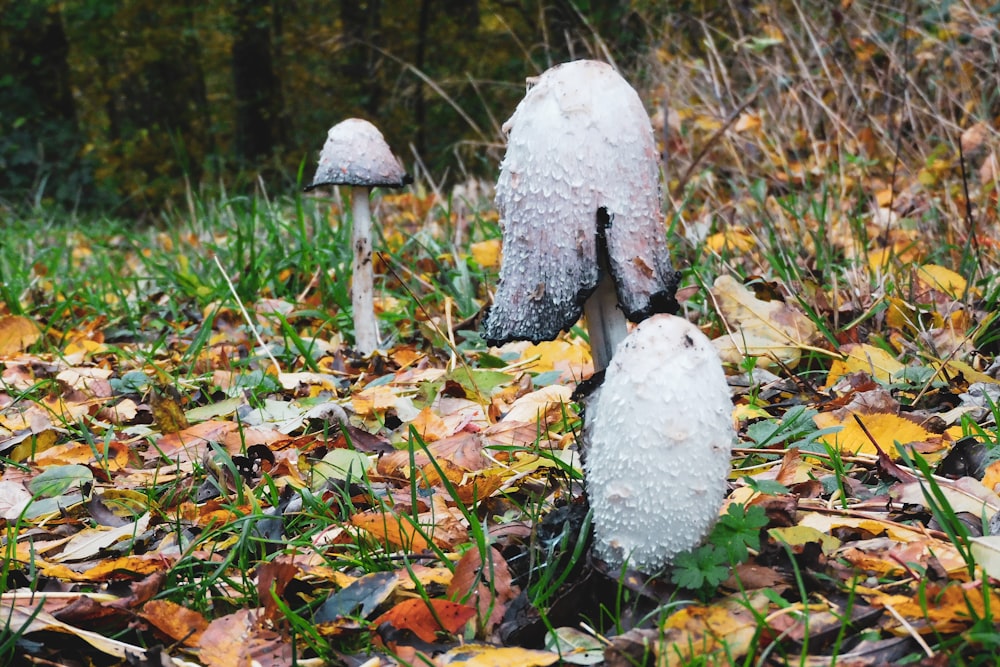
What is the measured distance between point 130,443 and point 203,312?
143 cm

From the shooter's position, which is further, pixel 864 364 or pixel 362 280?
pixel 362 280

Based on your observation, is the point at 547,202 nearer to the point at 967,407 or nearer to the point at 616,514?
the point at 616,514

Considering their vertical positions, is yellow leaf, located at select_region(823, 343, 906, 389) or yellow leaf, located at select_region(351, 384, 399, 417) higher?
yellow leaf, located at select_region(823, 343, 906, 389)

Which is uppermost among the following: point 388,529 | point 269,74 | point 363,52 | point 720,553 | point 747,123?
point 363,52

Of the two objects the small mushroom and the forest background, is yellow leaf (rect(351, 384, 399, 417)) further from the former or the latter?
the forest background

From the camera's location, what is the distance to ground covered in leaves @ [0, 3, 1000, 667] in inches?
50.1

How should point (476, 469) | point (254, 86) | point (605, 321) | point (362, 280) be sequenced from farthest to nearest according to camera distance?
point (254, 86), point (362, 280), point (476, 469), point (605, 321)

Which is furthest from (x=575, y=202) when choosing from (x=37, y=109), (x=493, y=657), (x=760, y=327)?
(x=37, y=109)

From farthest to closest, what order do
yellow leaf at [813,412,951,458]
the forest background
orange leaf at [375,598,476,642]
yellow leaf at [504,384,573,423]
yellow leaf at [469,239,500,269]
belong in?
the forest background < yellow leaf at [469,239,500,269] < yellow leaf at [504,384,573,423] < yellow leaf at [813,412,951,458] < orange leaf at [375,598,476,642]

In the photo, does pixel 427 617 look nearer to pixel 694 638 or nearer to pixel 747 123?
pixel 694 638

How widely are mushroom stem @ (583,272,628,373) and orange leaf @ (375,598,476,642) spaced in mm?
449

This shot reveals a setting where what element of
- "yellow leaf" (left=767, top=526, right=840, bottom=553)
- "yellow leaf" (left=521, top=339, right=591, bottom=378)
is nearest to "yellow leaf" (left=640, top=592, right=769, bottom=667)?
"yellow leaf" (left=767, top=526, right=840, bottom=553)

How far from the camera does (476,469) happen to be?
6.36 feet

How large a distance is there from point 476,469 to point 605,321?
56cm
